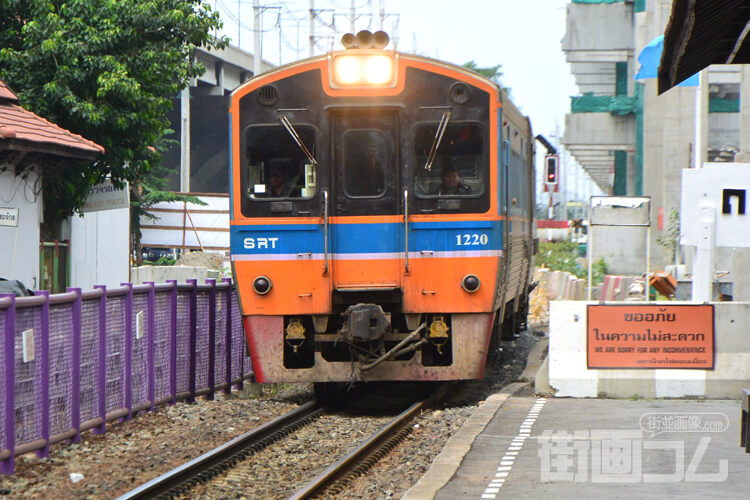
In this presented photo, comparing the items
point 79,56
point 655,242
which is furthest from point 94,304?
point 655,242

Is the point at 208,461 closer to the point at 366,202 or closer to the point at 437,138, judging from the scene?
the point at 366,202

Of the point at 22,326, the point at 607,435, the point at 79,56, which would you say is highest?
the point at 79,56

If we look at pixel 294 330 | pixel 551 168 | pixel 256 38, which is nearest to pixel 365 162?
pixel 294 330

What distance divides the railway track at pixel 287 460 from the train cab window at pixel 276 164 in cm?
217

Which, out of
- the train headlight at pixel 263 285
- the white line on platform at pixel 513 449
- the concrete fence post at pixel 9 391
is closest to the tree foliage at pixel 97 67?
the train headlight at pixel 263 285

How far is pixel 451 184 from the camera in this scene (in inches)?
427

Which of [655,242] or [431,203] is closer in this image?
[431,203]

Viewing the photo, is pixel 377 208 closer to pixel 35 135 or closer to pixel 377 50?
pixel 377 50

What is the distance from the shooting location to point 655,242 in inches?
1329

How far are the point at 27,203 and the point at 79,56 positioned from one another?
9.87 ft

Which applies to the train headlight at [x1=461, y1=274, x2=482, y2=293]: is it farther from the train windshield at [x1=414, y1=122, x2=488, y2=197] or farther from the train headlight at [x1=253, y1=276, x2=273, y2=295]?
the train headlight at [x1=253, y1=276, x2=273, y2=295]

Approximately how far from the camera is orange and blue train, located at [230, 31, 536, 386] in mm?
10719

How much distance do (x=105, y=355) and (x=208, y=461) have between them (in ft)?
6.31

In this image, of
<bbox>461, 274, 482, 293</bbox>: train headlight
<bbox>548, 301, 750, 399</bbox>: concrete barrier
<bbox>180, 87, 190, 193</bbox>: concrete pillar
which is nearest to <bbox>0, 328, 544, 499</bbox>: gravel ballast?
<bbox>548, 301, 750, 399</bbox>: concrete barrier
